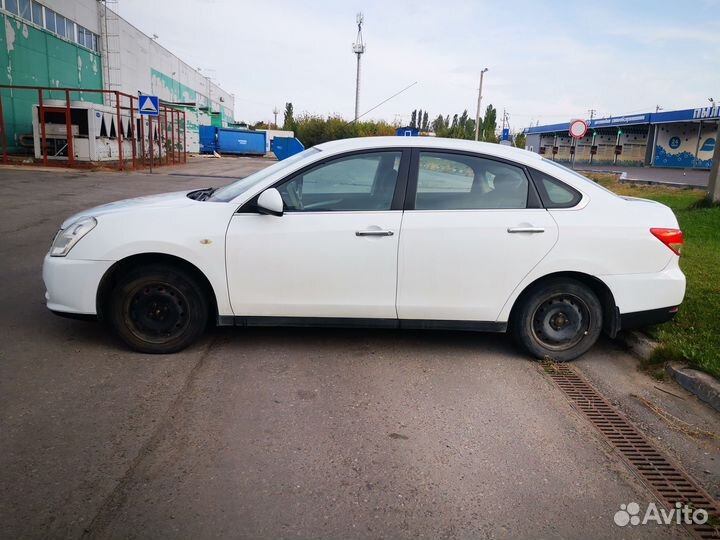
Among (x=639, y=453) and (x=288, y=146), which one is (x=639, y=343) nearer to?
(x=639, y=453)

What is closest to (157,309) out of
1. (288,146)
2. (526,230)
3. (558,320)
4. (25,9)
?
(526,230)

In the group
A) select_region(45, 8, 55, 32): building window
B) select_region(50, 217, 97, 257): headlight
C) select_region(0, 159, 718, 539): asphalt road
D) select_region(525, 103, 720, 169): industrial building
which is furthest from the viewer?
select_region(525, 103, 720, 169): industrial building

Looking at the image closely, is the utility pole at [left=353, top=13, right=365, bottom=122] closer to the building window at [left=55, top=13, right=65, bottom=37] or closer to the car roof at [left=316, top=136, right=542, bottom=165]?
the building window at [left=55, top=13, right=65, bottom=37]

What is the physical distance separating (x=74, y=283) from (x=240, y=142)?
55.0 meters

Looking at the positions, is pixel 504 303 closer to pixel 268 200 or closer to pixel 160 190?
pixel 268 200

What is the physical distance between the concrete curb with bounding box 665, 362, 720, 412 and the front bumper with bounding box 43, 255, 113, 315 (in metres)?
4.42

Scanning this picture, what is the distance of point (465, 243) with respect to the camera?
4504 millimetres

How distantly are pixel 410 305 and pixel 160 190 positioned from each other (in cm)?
1485

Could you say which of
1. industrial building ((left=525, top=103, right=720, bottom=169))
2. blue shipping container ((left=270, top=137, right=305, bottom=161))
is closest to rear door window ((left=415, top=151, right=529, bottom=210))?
blue shipping container ((left=270, top=137, right=305, bottom=161))

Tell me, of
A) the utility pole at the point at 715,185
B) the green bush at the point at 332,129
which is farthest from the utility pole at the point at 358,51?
the utility pole at the point at 715,185

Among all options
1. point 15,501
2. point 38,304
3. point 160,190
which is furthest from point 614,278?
point 160,190

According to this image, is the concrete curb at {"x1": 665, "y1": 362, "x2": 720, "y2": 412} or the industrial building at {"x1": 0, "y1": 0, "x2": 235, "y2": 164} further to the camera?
the industrial building at {"x1": 0, "y1": 0, "x2": 235, "y2": 164}

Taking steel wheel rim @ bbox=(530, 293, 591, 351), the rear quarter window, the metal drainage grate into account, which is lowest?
the metal drainage grate

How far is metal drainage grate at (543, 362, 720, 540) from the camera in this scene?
2.96 m
